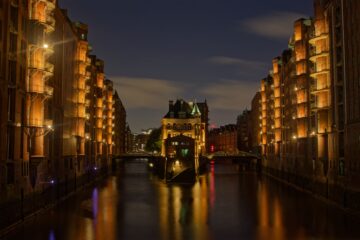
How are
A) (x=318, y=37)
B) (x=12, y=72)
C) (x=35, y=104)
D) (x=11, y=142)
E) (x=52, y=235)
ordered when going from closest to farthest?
(x=52, y=235)
(x=12, y=72)
(x=11, y=142)
(x=35, y=104)
(x=318, y=37)

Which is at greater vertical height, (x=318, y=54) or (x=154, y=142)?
(x=318, y=54)

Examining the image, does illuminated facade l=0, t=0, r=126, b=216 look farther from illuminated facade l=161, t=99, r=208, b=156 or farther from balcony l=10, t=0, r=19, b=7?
illuminated facade l=161, t=99, r=208, b=156

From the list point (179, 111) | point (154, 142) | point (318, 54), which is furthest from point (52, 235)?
point (154, 142)

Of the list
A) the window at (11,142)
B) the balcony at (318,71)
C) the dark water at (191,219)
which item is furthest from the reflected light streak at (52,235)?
the balcony at (318,71)

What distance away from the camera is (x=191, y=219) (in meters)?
45.4

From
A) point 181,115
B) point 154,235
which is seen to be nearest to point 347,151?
point 154,235

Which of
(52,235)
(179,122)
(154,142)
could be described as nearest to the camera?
(52,235)

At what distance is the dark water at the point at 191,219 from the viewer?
3712 centimetres

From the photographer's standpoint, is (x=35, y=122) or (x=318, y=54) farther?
(x=318, y=54)

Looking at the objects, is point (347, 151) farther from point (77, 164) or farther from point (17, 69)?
point (77, 164)

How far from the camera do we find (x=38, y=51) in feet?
162

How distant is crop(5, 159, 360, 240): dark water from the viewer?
122 feet

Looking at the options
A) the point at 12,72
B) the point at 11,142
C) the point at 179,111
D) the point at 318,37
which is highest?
the point at 318,37

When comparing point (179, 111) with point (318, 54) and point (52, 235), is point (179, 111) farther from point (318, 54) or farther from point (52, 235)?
point (52, 235)
